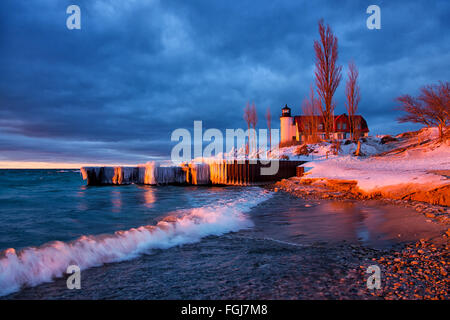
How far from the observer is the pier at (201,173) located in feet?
64.6

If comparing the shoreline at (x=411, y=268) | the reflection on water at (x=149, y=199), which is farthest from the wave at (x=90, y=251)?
the reflection on water at (x=149, y=199)

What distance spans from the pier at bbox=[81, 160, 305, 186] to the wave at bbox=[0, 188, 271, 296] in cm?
1415

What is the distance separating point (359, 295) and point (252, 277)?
1.04 m

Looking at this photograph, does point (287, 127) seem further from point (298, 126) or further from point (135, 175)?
point (135, 175)

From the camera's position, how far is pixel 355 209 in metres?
7.07

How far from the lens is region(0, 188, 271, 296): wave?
125 inches

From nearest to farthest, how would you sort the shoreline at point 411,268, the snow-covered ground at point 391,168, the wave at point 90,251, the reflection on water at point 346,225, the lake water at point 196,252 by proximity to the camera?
the shoreline at point 411,268, the lake water at point 196,252, the wave at point 90,251, the reflection on water at point 346,225, the snow-covered ground at point 391,168

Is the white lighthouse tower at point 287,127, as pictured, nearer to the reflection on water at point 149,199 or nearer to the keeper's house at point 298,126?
the keeper's house at point 298,126

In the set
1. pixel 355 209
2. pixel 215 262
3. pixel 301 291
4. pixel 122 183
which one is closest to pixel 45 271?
pixel 215 262

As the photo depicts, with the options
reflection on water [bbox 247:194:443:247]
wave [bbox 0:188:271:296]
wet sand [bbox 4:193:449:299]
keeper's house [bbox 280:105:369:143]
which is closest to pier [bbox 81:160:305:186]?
reflection on water [bbox 247:194:443:247]

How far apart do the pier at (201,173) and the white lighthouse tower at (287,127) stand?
2948 cm

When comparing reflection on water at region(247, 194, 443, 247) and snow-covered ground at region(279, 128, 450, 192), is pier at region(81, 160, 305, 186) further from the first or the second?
reflection on water at region(247, 194, 443, 247)

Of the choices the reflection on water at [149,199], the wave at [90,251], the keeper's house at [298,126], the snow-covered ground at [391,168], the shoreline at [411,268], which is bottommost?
the reflection on water at [149,199]
